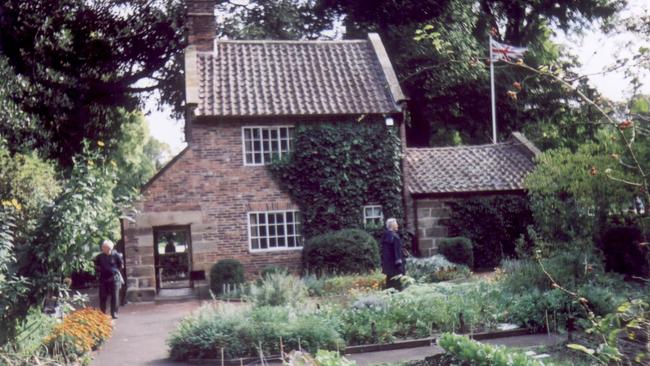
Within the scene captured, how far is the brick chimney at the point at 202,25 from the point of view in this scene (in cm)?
2444

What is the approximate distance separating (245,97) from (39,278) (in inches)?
529

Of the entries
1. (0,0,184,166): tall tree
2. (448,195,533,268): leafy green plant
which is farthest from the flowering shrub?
(0,0,184,166): tall tree

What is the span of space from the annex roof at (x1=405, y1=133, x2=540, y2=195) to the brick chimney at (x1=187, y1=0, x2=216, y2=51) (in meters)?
8.14

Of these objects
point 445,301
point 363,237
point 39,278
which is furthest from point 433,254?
point 39,278

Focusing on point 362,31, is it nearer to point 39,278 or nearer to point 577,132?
point 577,132

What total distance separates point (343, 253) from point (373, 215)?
8.83 feet

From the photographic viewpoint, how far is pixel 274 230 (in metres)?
23.0

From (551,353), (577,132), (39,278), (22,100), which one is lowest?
(551,353)

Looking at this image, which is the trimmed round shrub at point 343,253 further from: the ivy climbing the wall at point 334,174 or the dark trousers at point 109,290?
the dark trousers at point 109,290

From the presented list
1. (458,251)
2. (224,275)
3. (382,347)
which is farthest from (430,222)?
(382,347)

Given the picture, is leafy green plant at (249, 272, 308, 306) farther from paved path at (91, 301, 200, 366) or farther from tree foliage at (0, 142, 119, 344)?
tree foliage at (0, 142, 119, 344)

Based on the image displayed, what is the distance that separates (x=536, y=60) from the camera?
34406mm

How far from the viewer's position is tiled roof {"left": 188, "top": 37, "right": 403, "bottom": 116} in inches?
907

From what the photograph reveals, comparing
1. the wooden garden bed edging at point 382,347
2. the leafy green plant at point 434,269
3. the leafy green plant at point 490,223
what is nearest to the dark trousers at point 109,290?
the wooden garden bed edging at point 382,347
